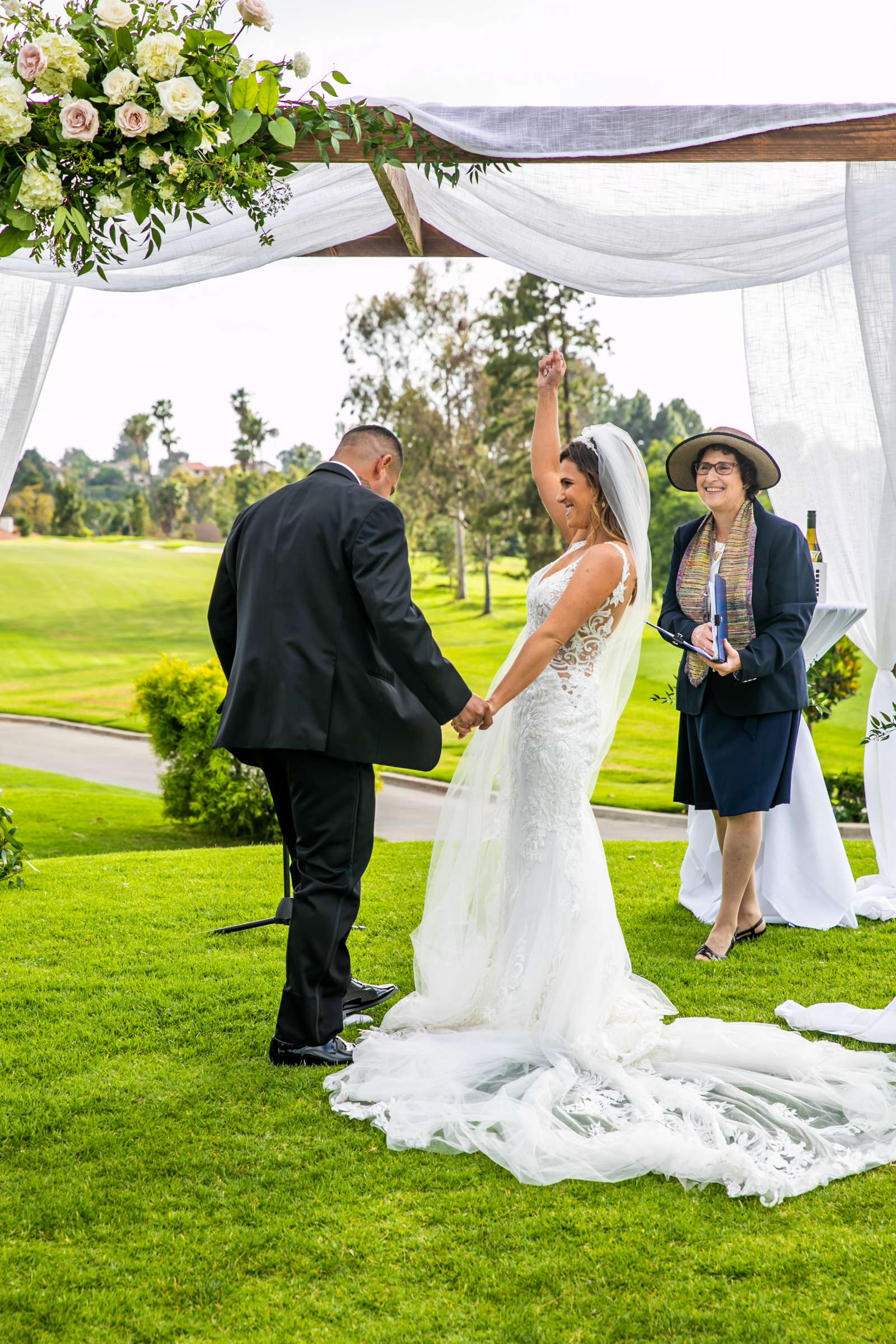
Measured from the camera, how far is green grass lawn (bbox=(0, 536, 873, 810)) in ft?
59.8

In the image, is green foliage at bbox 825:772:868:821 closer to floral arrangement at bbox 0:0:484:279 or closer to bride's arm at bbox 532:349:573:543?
bride's arm at bbox 532:349:573:543

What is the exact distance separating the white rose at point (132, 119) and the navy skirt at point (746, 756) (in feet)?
9.97

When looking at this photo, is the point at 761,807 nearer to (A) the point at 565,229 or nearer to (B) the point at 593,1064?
(B) the point at 593,1064

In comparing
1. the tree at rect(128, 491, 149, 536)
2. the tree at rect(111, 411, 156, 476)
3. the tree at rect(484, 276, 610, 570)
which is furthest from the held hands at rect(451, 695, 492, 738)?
the tree at rect(111, 411, 156, 476)

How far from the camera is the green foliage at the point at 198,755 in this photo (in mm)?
8781

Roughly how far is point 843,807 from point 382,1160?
329 inches

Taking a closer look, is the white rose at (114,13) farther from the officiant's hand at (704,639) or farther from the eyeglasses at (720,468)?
the officiant's hand at (704,639)

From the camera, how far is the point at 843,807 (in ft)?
33.4

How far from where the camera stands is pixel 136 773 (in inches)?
586

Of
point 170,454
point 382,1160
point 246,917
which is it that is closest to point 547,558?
point 246,917

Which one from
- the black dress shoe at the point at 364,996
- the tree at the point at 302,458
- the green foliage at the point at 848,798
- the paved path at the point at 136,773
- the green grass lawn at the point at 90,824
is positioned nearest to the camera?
the black dress shoe at the point at 364,996

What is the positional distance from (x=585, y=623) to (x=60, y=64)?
2146 millimetres

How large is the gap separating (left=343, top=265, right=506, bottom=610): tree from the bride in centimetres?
2665

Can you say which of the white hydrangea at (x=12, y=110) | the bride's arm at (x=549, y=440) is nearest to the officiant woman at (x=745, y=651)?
the bride's arm at (x=549, y=440)
